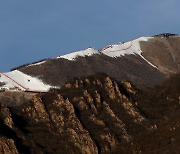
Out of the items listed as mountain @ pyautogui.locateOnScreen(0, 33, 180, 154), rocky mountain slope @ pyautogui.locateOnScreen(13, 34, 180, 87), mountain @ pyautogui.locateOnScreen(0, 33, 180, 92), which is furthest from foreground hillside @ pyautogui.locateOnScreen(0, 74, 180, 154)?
rocky mountain slope @ pyautogui.locateOnScreen(13, 34, 180, 87)

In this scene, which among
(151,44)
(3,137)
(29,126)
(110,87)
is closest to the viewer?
(3,137)

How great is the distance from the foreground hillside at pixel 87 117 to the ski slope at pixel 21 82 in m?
69.8

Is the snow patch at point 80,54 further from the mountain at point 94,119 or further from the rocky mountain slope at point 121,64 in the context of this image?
the mountain at point 94,119

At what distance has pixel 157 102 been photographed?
6588 cm

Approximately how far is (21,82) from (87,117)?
87.5 m

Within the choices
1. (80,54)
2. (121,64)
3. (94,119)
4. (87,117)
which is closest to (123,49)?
(121,64)

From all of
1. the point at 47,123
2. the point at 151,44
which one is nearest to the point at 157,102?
the point at 47,123

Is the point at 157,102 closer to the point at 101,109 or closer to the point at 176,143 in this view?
the point at 101,109

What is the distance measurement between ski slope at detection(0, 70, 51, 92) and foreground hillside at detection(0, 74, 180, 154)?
6980cm

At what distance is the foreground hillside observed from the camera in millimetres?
53531

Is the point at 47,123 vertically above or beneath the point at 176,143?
above

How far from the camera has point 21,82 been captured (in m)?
147

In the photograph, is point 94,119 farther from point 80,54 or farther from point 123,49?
point 123,49

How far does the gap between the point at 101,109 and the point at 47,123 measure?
24.5 feet
